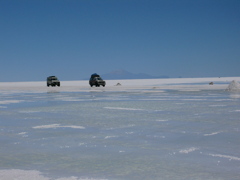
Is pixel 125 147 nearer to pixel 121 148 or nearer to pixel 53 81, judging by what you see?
pixel 121 148

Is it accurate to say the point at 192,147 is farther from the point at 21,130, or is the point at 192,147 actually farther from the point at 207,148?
the point at 21,130

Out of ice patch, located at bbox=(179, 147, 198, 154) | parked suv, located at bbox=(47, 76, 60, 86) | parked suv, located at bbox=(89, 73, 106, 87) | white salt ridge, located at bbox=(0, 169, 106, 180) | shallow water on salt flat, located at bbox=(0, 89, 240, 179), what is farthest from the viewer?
parked suv, located at bbox=(47, 76, 60, 86)

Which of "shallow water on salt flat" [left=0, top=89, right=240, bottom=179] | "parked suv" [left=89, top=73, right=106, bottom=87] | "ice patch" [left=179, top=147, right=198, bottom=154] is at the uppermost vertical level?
"parked suv" [left=89, top=73, right=106, bottom=87]

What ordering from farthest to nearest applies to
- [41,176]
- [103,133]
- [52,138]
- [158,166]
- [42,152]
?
[103,133]
[52,138]
[42,152]
[158,166]
[41,176]

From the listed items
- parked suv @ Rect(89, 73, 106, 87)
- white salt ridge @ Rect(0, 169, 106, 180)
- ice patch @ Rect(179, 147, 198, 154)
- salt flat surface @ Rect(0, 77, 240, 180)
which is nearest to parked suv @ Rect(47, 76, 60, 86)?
parked suv @ Rect(89, 73, 106, 87)

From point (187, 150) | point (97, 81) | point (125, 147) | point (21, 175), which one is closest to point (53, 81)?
point (97, 81)

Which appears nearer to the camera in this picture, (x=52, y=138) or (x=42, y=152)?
(x=42, y=152)

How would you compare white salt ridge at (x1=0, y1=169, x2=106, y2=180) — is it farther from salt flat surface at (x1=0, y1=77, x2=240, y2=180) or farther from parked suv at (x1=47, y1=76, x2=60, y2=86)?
parked suv at (x1=47, y1=76, x2=60, y2=86)

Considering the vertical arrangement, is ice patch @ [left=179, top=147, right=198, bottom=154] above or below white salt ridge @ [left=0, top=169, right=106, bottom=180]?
below

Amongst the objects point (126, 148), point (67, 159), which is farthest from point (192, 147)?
point (67, 159)

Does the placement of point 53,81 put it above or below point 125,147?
above

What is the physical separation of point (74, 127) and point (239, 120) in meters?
5.66

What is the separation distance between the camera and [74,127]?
1073cm

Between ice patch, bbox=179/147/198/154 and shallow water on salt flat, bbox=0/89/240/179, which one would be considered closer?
shallow water on salt flat, bbox=0/89/240/179
